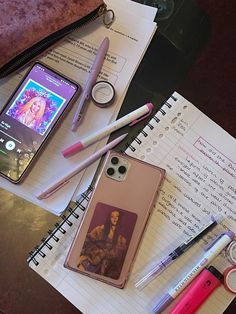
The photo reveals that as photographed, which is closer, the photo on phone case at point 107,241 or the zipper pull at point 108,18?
the photo on phone case at point 107,241

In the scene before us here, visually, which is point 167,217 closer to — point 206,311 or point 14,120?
point 206,311

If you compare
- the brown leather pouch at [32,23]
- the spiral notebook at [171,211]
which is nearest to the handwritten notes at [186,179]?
the spiral notebook at [171,211]

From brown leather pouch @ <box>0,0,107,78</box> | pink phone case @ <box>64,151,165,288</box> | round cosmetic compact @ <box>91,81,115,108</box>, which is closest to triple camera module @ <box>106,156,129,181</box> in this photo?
pink phone case @ <box>64,151,165,288</box>

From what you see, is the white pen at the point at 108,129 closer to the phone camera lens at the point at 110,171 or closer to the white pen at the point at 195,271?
the phone camera lens at the point at 110,171

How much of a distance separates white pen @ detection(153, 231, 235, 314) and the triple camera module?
7.1 inches

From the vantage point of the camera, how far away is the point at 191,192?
2.62 feet

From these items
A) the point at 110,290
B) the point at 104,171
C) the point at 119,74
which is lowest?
the point at 110,290

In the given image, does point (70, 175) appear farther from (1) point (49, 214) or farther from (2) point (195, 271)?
(2) point (195, 271)

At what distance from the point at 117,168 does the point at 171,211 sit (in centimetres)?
11

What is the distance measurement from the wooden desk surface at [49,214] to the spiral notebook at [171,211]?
2 cm

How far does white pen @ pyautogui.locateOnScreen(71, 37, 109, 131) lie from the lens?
810 millimetres

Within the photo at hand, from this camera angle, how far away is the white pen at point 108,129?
31.5 inches

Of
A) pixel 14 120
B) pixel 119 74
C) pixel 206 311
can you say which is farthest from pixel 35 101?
pixel 206 311

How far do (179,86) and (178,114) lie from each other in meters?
0.05
